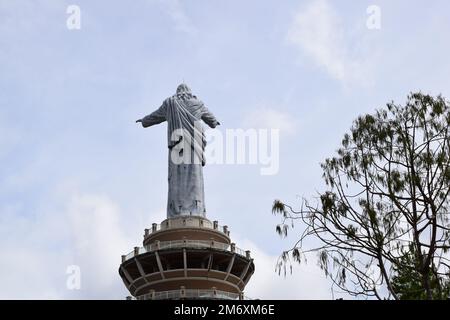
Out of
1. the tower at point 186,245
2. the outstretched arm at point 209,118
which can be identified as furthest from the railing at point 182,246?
the outstretched arm at point 209,118

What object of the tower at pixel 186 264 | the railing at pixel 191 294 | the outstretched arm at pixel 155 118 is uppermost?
the outstretched arm at pixel 155 118

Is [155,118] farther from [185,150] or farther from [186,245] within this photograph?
[186,245]

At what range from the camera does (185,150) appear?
A: 56.0 m

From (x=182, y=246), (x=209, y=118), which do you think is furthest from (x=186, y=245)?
(x=209, y=118)

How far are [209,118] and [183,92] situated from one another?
134 inches

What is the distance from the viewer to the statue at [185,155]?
54.4 metres

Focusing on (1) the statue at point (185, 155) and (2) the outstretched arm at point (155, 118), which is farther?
(2) the outstretched arm at point (155, 118)

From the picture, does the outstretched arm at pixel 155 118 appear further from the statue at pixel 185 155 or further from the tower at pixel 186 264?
the tower at pixel 186 264

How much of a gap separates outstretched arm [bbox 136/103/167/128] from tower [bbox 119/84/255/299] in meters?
0.29

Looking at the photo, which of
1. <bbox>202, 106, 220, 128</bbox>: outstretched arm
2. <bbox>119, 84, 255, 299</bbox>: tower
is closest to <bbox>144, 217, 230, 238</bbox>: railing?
<bbox>119, 84, 255, 299</bbox>: tower

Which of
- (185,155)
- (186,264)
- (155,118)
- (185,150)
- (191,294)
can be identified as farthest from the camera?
(155,118)

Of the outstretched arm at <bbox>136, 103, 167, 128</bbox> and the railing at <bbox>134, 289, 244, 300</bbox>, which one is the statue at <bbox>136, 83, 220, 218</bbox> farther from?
the railing at <bbox>134, 289, 244, 300</bbox>

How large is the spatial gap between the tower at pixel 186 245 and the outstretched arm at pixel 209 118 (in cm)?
9

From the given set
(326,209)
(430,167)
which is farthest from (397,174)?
(326,209)
